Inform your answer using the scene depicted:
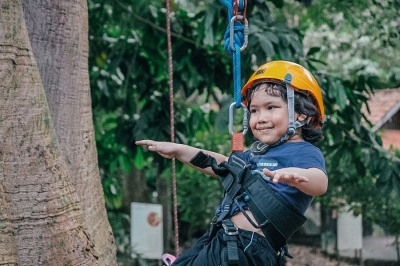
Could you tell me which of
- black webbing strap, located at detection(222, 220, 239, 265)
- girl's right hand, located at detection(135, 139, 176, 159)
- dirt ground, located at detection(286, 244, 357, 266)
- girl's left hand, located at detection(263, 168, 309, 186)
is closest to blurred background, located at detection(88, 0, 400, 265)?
girl's right hand, located at detection(135, 139, 176, 159)

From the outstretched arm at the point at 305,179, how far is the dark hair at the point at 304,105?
26cm

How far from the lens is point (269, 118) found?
2754 mm

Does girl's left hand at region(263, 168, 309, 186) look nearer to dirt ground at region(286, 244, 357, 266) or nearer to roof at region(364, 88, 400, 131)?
dirt ground at region(286, 244, 357, 266)

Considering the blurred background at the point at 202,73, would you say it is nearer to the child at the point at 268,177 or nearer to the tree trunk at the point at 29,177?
the child at the point at 268,177

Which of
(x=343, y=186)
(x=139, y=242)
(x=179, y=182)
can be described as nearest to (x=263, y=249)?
(x=139, y=242)

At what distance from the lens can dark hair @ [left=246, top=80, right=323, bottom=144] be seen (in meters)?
2.79

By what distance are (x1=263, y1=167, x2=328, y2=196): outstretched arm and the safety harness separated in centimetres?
14

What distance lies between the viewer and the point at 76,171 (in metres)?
3.32

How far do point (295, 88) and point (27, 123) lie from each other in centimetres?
94

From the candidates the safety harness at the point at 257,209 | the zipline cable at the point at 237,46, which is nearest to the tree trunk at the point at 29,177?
the safety harness at the point at 257,209

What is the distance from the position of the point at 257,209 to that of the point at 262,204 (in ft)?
0.08

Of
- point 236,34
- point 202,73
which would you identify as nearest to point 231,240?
point 236,34

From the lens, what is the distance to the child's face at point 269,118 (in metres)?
2.76

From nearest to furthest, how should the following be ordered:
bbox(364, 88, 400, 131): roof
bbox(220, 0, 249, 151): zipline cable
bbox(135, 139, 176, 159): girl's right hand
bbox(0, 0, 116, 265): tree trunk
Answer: bbox(0, 0, 116, 265): tree trunk → bbox(220, 0, 249, 151): zipline cable → bbox(135, 139, 176, 159): girl's right hand → bbox(364, 88, 400, 131): roof
